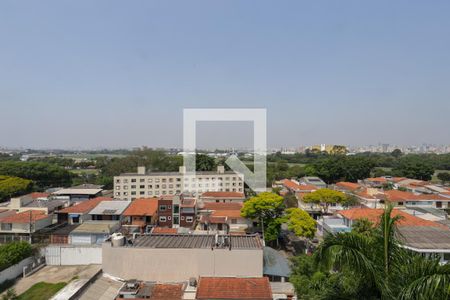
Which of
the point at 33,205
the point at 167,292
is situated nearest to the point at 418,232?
the point at 167,292

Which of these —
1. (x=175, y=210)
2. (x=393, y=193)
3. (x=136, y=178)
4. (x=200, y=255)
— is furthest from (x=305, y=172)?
(x=200, y=255)

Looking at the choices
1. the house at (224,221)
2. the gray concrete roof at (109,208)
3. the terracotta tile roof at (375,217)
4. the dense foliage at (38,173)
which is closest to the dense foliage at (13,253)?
the gray concrete roof at (109,208)

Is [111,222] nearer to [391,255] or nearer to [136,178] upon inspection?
[136,178]

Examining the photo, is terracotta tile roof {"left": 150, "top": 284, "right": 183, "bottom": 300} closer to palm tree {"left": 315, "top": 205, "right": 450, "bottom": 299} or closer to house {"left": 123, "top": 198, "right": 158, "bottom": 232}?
palm tree {"left": 315, "top": 205, "right": 450, "bottom": 299}

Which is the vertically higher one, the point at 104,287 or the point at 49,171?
the point at 49,171

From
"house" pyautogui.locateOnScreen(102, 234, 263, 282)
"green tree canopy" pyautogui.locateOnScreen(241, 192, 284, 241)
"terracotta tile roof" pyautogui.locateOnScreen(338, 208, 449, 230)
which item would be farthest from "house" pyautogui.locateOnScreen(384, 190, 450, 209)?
"house" pyautogui.locateOnScreen(102, 234, 263, 282)
